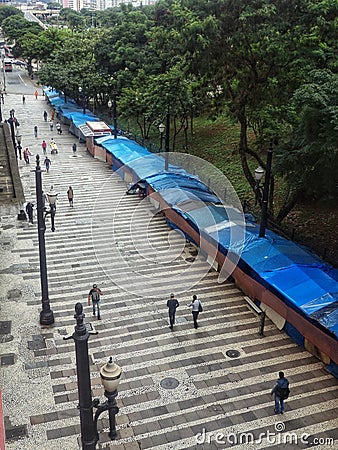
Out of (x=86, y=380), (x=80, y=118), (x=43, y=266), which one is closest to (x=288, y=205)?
(x=43, y=266)

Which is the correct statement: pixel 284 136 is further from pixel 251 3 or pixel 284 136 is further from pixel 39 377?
pixel 39 377

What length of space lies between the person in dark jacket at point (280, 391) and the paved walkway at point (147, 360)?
0.21m

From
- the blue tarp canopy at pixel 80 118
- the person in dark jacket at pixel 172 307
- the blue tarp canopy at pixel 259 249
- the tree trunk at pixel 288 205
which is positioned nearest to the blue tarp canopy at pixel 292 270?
the blue tarp canopy at pixel 259 249

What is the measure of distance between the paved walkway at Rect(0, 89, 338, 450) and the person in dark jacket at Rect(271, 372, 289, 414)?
0.68 ft

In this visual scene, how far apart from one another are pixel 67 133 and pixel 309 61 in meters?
31.2

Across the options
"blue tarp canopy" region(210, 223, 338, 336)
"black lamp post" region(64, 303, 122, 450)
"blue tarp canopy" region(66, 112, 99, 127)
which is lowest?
"blue tarp canopy" region(66, 112, 99, 127)

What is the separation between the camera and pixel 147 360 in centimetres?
1405

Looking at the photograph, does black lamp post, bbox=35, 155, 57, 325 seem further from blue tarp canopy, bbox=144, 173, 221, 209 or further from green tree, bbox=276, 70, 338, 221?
blue tarp canopy, bbox=144, 173, 221, 209

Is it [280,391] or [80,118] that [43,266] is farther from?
[80,118]

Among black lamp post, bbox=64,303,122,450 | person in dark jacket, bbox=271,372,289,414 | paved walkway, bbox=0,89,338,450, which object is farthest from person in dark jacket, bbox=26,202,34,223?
black lamp post, bbox=64,303,122,450

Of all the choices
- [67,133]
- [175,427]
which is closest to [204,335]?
[175,427]

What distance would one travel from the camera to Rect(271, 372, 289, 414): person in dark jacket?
459 inches

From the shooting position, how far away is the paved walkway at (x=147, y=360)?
37.8ft

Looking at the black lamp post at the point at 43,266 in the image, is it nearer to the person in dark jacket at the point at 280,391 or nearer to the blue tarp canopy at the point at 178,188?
the person in dark jacket at the point at 280,391
